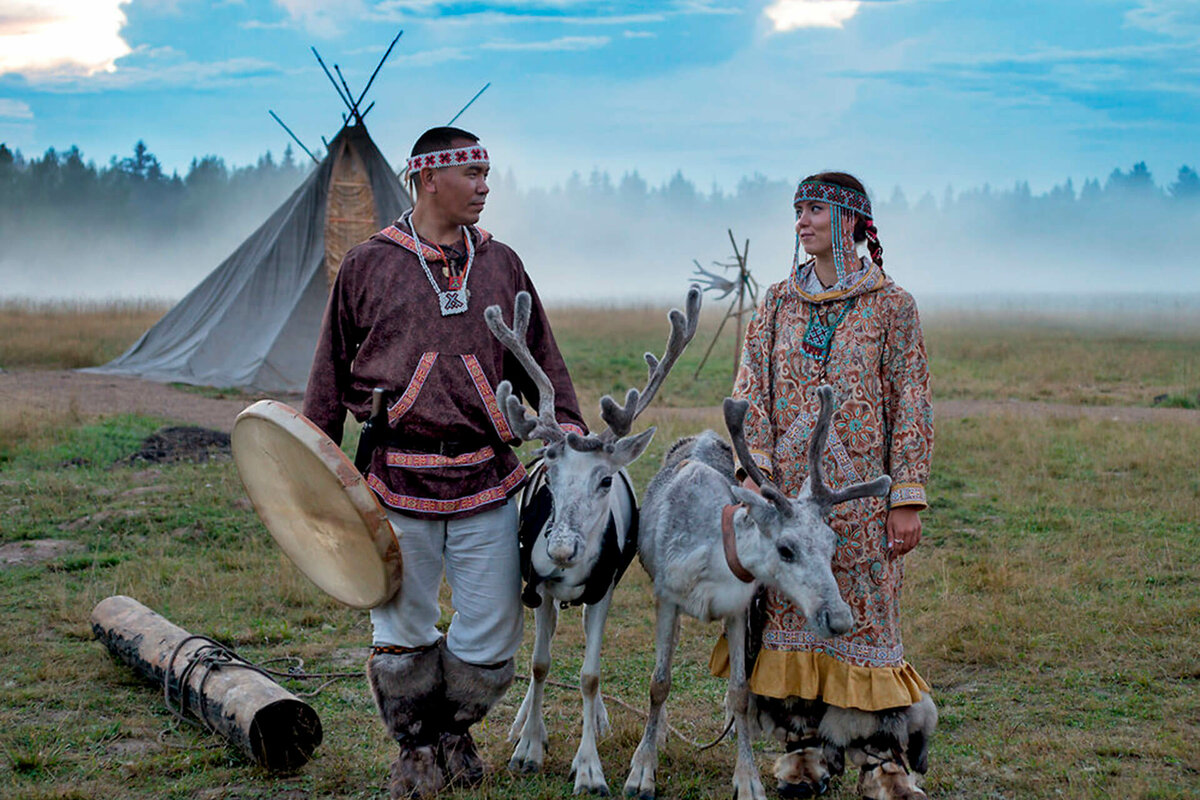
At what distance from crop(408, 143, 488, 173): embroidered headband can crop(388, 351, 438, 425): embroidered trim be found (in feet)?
2.07

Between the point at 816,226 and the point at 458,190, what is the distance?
1155 millimetres

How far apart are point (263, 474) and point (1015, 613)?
372 cm

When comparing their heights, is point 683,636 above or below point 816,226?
below

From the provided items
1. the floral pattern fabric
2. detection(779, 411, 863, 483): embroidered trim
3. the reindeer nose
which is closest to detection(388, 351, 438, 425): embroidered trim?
the reindeer nose

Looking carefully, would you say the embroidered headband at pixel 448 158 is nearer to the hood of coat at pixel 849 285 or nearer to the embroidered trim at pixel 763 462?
the hood of coat at pixel 849 285

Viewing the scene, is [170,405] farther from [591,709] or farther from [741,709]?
[741,709]

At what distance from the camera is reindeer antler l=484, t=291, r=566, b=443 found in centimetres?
344

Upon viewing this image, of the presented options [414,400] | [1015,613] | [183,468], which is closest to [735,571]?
[414,400]

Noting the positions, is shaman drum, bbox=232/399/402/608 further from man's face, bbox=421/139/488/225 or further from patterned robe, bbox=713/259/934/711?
patterned robe, bbox=713/259/934/711

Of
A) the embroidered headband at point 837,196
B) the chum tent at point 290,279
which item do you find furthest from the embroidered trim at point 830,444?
the chum tent at point 290,279

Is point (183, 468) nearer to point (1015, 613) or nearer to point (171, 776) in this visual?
point (171, 776)

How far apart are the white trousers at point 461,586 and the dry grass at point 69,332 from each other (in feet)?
46.3

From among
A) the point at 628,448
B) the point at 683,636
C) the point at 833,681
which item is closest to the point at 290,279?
the point at 683,636

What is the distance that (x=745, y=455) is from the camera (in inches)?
134
